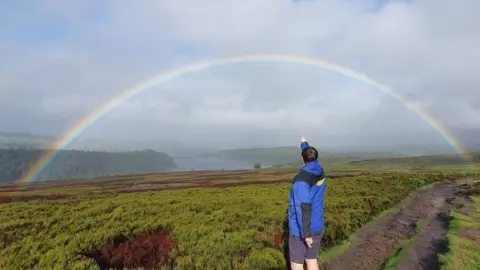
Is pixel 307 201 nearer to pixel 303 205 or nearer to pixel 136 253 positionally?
pixel 303 205

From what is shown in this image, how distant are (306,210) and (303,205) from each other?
0.14 m

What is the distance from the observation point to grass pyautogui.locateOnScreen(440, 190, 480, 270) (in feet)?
37.1

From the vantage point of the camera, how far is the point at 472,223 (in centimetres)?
1912

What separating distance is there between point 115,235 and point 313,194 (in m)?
8.37

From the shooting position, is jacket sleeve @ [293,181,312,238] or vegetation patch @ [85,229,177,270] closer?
jacket sleeve @ [293,181,312,238]

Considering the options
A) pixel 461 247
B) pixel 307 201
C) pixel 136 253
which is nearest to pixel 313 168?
pixel 307 201

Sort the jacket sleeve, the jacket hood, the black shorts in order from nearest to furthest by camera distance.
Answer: the jacket sleeve < the jacket hood < the black shorts

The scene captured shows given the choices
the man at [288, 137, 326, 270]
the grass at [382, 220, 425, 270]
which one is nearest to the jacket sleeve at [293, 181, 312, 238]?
the man at [288, 137, 326, 270]

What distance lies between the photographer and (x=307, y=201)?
7.59 meters

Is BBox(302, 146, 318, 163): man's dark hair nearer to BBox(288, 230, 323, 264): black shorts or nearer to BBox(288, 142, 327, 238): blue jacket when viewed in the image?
BBox(288, 142, 327, 238): blue jacket

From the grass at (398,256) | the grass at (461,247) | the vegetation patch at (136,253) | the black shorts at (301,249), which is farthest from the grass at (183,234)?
the grass at (461,247)

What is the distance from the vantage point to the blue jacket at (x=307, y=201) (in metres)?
7.61

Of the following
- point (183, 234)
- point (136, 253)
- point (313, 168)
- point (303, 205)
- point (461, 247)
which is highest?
point (313, 168)

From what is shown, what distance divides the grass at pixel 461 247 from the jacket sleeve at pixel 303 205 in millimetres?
6185
